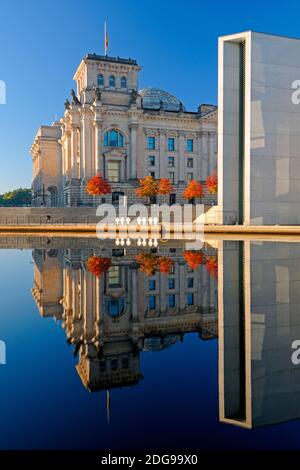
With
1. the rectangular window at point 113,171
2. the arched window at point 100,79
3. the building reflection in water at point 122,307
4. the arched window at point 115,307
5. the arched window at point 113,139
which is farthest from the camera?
the rectangular window at point 113,171

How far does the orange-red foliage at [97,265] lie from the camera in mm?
11435

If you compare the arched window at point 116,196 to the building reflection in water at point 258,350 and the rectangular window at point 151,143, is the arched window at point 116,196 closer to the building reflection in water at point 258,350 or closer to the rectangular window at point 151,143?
the rectangular window at point 151,143

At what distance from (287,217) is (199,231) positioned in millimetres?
8932

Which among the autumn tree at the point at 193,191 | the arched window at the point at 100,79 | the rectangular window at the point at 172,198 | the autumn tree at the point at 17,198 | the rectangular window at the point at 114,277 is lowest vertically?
the rectangular window at the point at 114,277

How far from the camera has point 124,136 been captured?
63562mm

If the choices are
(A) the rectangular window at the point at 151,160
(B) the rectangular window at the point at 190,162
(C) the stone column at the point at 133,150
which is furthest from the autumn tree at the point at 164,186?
(B) the rectangular window at the point at 190,162

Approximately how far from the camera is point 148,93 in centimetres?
7919

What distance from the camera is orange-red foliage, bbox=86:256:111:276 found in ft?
37.5

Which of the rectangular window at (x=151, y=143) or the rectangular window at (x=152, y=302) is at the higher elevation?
the rectangular window at (x=151, y=143)

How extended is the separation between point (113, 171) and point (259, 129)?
3543cm

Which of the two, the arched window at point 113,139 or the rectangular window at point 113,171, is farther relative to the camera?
the rectangular window at point 113,171

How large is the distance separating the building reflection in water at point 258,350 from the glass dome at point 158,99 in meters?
73.1

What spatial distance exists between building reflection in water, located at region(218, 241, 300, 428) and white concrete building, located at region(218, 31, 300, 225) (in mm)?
25417

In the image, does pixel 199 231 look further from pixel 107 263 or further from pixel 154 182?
pixel 154 182
